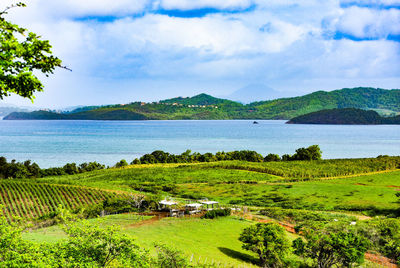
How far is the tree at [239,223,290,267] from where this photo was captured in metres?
32.1

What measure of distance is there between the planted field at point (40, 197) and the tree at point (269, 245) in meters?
38.0

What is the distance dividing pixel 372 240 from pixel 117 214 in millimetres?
35015

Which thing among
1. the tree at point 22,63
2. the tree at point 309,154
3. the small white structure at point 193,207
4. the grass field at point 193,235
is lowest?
the grass field at point 193,235

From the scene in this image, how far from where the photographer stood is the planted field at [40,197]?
5747 centimetres

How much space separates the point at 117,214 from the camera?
5069 centimetres

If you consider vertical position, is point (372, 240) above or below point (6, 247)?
below

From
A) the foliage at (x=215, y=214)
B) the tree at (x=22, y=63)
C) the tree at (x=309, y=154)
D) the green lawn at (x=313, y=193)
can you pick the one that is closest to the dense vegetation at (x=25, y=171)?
the green lawn at (x=313, y=193)

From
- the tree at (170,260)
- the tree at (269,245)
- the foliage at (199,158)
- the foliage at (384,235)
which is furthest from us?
the foliage at (199,158)

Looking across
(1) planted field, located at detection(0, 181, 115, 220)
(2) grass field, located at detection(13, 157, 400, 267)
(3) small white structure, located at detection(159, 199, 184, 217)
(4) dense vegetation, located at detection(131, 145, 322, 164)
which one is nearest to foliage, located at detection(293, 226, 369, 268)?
(2) grass field, located at detection(13, 157, 400, 267)

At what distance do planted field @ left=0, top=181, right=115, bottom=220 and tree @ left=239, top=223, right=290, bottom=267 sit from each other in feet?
125

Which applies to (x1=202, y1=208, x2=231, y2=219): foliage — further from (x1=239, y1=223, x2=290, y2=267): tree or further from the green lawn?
the green lawn

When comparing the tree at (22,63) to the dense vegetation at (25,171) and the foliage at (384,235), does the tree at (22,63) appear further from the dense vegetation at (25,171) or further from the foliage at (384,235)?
the dense vegetation at (25,171)

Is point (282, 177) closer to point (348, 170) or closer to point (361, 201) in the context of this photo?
point (348, 170)

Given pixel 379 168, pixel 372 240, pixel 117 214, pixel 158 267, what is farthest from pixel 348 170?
pixel 158 267
